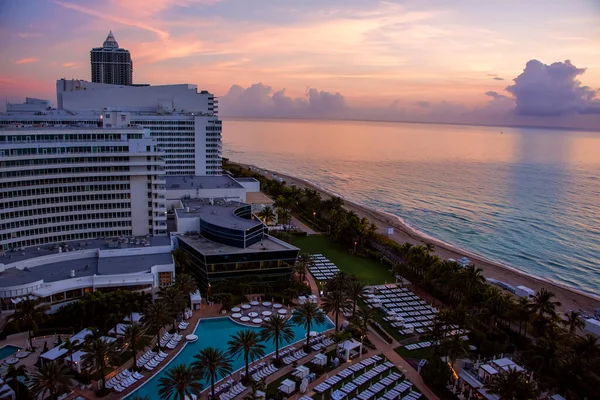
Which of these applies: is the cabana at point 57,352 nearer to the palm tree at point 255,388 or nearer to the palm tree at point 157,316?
the palm tree at point 157,316

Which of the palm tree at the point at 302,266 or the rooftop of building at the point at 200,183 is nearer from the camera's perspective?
the palm tree at the point at 302,266

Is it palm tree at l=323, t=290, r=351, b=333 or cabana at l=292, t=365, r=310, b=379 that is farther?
palm tree at l=323, t=290, r=351, b=333

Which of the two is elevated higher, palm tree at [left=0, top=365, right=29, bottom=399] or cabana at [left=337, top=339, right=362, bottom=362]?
palm tree at [left=0, top=365, right=29, bottom=399]

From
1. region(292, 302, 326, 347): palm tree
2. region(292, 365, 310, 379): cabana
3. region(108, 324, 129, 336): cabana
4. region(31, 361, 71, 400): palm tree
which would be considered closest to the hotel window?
region(108, 324, 129, 336): cabana

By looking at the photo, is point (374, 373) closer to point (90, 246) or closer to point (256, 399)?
point (256, 399)

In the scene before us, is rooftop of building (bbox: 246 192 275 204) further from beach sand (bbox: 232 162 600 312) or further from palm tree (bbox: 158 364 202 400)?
palm tree (bbox: 158 364 202 400)

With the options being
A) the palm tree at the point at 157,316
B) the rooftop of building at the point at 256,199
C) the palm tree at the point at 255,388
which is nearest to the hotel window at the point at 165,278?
the palm tree at the point at 157,316

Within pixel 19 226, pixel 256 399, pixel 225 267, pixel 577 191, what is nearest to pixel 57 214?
pixel 19 226
